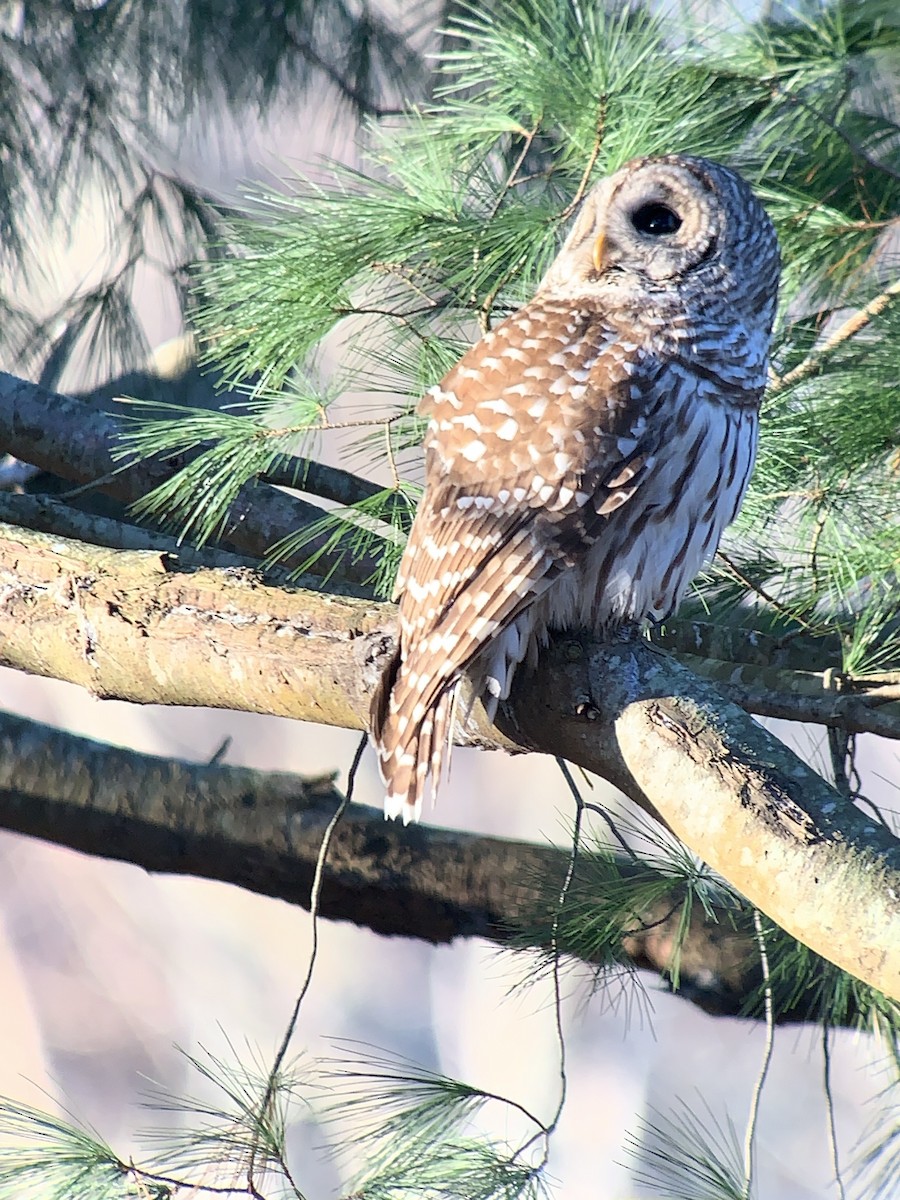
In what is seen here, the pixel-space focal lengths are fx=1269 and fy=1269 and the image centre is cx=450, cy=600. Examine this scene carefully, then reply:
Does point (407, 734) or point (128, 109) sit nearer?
point (407, 734)

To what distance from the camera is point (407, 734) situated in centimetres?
134

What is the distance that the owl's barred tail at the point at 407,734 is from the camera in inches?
52.2

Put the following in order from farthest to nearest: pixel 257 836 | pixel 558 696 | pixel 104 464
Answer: pixel 257 836
pixel 104 464
pixel 558 696

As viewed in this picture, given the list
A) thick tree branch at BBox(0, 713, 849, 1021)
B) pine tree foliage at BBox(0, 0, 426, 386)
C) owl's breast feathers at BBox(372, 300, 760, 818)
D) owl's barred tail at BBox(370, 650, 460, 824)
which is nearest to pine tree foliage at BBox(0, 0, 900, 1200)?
owl's breast feathers at BBox(372, 300, 760, 818)

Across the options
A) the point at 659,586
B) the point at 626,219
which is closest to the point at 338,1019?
the point at 659,586

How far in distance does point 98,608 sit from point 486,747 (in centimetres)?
49

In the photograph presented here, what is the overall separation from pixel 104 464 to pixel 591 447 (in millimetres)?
937

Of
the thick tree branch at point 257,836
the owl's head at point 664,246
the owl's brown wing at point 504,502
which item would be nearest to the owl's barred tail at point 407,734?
the owl's brown wing at point 504,502

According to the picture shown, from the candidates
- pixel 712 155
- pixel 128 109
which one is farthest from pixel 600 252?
pixel 128 109

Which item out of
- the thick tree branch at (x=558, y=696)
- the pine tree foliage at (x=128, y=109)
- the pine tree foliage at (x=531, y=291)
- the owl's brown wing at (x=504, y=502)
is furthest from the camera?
the pine tree foliage at (x=128, y=109)

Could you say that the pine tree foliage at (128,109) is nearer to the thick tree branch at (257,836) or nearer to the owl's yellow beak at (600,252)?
the thick tree branch at (257,836)

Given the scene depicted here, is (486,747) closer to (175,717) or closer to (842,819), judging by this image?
(842,819)

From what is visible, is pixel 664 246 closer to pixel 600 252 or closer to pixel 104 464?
pixel 600 252

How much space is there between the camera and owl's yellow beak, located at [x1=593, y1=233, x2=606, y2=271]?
4.79ft
